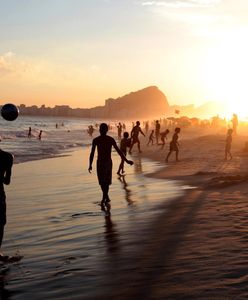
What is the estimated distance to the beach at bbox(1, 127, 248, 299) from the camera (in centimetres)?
493

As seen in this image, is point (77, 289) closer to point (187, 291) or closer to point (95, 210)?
point (187, 291)

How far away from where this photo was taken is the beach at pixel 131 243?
4930mm

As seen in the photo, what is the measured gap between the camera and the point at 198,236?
695 cm

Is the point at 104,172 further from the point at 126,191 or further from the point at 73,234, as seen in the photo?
the point at 73,234

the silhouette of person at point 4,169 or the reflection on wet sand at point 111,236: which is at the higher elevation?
the silhouette of person at point 4,169

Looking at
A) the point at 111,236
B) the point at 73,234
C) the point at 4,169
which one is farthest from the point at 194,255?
the point at 4,169

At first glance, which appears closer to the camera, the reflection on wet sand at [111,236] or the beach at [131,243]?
the beach at [131,243]

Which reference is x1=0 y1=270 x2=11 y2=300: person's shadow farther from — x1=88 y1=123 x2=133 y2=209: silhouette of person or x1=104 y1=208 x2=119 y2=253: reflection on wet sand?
x1=88 y1=123 x2=133 y2=209: silhouette of person

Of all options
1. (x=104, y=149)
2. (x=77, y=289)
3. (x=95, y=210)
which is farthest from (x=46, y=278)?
(x=104, y=149)

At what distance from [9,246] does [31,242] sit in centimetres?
36

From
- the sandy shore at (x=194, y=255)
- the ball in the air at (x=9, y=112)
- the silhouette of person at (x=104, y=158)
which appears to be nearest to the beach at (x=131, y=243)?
the sandy shore at (x=194, y=255)

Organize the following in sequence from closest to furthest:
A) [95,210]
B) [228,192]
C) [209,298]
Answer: [209,298] → [95,210] → [228,192]

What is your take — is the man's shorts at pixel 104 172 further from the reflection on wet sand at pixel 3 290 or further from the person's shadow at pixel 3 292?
the person's shadow at pixel 3 292

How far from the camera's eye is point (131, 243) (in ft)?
22.7
